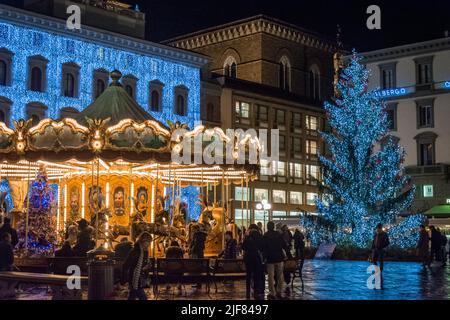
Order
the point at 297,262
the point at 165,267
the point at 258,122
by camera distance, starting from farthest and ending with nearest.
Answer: the point at 258,122
the point at 297,262
the point at 165,267

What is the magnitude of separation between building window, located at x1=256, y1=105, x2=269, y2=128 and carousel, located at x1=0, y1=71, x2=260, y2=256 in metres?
32.4

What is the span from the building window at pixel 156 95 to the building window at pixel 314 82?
67.8ft

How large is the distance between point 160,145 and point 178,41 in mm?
49484

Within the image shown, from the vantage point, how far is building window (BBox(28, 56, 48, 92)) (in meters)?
44.3

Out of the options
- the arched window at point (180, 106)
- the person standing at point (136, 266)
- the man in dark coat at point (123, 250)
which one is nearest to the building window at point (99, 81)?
the arched window at point (180, 106)

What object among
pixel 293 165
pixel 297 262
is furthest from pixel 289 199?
pixel 297 262

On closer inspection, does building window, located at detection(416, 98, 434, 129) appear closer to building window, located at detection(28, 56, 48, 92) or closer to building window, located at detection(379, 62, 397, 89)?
building window, located at detection(379, 62, 397, 89)

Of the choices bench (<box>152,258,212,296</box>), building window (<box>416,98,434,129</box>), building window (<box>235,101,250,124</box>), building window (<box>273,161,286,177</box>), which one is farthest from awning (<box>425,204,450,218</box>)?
bench (<box>152,258,212,296</box>)

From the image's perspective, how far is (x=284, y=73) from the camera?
6612 centimetres

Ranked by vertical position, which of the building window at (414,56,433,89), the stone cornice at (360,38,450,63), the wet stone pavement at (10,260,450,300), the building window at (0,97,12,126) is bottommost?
the wet stone pavement at (10,260,450,300)

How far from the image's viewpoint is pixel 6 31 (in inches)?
1690

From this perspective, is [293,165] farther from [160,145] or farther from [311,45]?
[160,145]

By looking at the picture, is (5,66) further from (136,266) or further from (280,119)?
(136,266)

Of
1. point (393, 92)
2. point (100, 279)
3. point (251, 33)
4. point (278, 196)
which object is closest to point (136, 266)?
point (100, 279)
